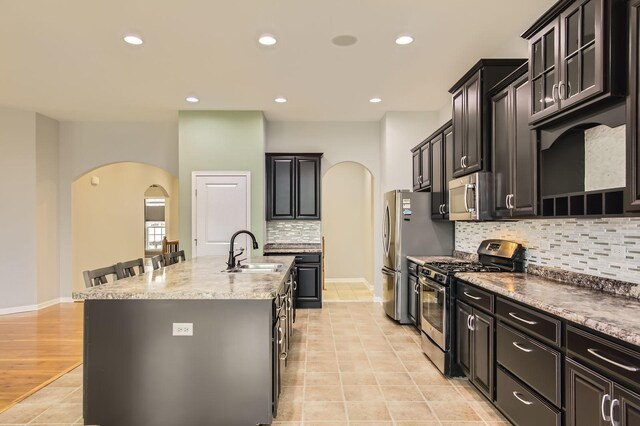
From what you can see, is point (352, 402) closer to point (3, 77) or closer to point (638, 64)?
point (638, 64)

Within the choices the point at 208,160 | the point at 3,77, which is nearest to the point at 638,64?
the point at 208,160

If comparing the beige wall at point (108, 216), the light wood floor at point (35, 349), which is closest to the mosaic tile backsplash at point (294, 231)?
the light wood floor at point (35, 349)

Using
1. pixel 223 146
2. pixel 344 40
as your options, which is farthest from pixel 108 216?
pixel 344 40

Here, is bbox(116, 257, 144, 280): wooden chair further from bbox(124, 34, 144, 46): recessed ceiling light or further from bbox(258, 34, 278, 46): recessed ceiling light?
bbox(258, 34, 278, 46): recessed ceiling light

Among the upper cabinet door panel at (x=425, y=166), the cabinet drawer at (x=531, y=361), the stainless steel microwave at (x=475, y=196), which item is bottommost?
the cabinet drawer at (x=531, y=361)

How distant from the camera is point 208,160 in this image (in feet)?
19.5

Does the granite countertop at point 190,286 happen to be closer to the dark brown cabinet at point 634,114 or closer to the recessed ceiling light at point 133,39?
the dark brown cabinet at point 634,114

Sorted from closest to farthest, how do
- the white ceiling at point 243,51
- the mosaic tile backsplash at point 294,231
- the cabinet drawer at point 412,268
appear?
1. the white ceiling at point 243,51
2. the cabinet drawer at point 412,268
3. the mosaic tile backsplash at point 294,231

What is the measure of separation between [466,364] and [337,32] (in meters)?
2.99

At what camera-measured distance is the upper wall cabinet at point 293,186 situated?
6.22 meters

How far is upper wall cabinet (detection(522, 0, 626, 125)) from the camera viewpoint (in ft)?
6.12

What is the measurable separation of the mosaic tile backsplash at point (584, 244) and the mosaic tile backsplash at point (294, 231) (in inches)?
131

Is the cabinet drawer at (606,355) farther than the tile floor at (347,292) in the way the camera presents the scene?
No

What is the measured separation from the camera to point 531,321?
7.12 ft
